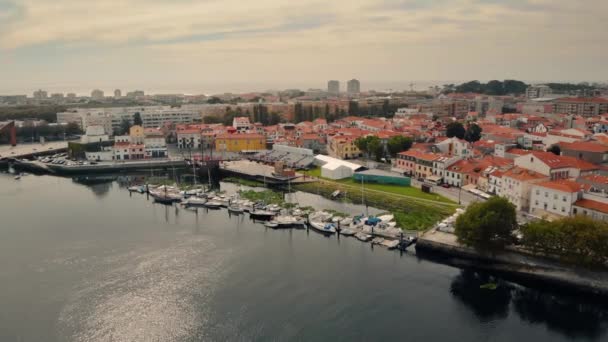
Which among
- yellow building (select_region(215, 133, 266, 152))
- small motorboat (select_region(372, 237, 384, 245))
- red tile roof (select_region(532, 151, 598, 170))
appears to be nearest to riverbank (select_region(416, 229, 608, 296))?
small motorboat (select_region(372, 237, 384, 245))

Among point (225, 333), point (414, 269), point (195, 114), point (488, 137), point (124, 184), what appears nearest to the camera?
point (225, 333)

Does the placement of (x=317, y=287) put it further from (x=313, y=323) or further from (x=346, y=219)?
(x=346, y=219)

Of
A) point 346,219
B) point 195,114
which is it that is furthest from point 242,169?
point 195,114

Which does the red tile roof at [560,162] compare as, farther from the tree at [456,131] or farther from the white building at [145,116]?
the white building at [145,116]

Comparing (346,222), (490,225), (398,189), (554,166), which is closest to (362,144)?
(398,189)

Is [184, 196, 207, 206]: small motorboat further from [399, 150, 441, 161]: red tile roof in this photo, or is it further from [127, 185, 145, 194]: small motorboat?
[399, 150, 441, 161]: red tile roof
